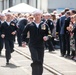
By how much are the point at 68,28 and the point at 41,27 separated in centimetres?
481

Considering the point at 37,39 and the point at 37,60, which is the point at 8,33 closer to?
the point at 37,39

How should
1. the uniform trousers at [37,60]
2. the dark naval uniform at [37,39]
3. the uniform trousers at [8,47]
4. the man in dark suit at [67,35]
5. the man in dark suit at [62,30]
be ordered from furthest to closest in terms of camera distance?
the man in dark suit at [62,30]
the man in dark suit at [67,35]
the uniform trousers at [8,47]
the dark naval uniform at [37,39]
the uniform trousers at [37,60]

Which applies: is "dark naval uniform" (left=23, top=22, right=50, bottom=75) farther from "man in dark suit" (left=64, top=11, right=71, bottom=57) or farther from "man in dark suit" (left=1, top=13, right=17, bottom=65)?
"man in dark suit" (left=64, top=11, right=71, bottom=57)

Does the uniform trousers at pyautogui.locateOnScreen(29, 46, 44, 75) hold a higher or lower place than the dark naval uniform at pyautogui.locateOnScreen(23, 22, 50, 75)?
lower

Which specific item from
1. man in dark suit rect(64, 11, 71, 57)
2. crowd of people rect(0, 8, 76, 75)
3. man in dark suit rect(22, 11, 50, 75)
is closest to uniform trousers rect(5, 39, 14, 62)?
crowd of people rect(0, 8, 76, 75)

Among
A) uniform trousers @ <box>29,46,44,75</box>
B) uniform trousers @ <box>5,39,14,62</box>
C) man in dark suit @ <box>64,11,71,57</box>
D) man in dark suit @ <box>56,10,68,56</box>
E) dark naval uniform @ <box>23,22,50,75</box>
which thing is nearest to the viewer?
uniform trousers @ <box>29,46,44,75</box>

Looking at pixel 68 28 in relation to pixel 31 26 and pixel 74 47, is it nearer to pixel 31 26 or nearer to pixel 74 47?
pixel 74 47

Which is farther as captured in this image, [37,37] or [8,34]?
[8,34]

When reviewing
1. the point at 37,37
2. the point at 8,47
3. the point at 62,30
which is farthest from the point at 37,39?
the point at 62,30

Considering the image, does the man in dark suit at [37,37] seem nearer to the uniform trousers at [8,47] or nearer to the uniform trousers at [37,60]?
the uniform trousers at [37,60]

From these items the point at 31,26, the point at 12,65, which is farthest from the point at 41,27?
the point at 12,65

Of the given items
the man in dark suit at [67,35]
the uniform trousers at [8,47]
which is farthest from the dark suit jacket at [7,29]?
the man in dark suit at [67,35]

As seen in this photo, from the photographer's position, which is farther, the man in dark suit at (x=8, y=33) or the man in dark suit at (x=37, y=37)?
the man in dark suit at (x=8, y=33)

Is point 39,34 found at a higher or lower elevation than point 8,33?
higher
